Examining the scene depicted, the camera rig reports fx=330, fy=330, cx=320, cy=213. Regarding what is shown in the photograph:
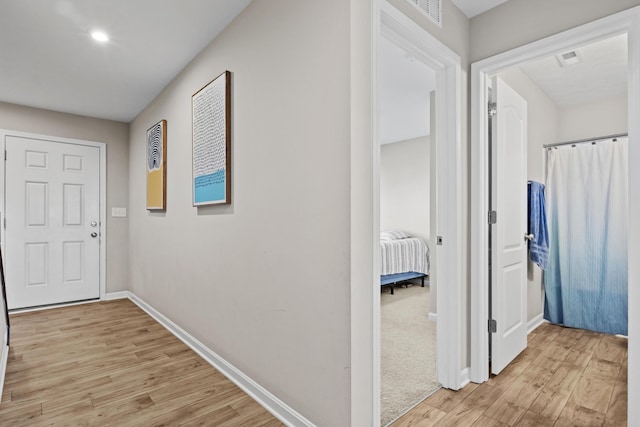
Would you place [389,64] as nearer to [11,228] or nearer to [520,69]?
[520,69]

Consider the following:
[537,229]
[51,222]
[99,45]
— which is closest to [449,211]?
[537,229]

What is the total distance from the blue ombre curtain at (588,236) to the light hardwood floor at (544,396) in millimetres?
521

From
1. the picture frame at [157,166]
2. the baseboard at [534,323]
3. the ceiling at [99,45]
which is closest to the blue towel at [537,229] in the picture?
the baseboard at [534,323]

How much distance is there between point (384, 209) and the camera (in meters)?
6.45

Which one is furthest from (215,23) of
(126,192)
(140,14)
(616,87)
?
(616,87)

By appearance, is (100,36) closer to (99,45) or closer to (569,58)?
(99,45)

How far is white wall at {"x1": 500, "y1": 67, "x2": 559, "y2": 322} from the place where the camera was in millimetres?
3026

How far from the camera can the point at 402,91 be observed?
3.65m

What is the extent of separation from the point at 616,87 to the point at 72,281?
20.8 feet

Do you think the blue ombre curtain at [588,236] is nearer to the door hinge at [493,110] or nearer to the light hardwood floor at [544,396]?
the light hardwood floor at [544,396]

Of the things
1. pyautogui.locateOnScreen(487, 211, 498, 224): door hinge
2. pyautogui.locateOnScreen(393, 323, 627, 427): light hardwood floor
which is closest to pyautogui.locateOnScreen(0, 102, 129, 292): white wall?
pyautogui.locateOnScreen(393, 323, 627, 427): light hardwood floor

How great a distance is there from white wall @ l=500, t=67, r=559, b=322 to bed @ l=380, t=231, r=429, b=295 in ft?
5.82

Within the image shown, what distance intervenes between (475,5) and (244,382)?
2778 mm

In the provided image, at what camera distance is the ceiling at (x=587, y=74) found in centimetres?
258
